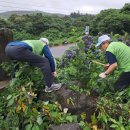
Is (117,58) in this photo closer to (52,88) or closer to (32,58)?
(52,88)

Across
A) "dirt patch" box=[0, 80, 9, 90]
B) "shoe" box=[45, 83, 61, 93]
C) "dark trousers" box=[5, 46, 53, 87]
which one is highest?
"dark trousers" box=[5, 46, 53, 87]

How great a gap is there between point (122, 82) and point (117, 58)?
513 millimetres

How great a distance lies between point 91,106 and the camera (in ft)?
20.7

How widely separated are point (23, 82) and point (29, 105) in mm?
856

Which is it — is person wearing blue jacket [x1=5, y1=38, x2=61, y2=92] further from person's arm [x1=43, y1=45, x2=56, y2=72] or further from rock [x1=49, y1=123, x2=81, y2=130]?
rock [x1=49, y1=123, x2=81, y2=130]

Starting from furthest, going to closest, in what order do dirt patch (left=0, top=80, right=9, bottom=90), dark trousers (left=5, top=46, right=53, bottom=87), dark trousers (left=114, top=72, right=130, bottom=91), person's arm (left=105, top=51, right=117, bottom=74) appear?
dirt patch (left=0, top=80, right=9, bottom=90) < dark trousers (left=114, top=72, right=130, bottom=91) < dark trousers (left=5, top=46, right=53, bottom=87) < person's arm (left=105, top=51, right=117, bottom=74)

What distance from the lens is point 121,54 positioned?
6629 millimetres

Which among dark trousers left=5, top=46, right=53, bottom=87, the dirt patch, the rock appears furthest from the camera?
the dirt patch

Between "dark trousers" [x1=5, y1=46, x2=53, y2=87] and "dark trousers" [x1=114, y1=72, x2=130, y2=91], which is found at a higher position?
"dark trousers" [x1=5, y1=46, x2=53, y2=87]

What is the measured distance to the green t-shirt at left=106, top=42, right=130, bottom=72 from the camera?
6.55 metres

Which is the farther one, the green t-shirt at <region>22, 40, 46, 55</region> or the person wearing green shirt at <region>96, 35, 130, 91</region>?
the green t-shirt at <region>22, 40, 46, 55</region>

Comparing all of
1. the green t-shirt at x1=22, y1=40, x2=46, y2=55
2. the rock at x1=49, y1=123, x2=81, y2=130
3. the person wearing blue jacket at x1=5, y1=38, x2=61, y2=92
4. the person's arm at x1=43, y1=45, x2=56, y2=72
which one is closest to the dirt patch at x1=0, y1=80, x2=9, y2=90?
the person wearing blue jacket at x1=5, y1=38, x2=61, y2=92

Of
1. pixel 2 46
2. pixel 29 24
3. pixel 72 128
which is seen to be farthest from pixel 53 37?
pixel 72 128

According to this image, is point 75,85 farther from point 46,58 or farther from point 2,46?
point 2,46
